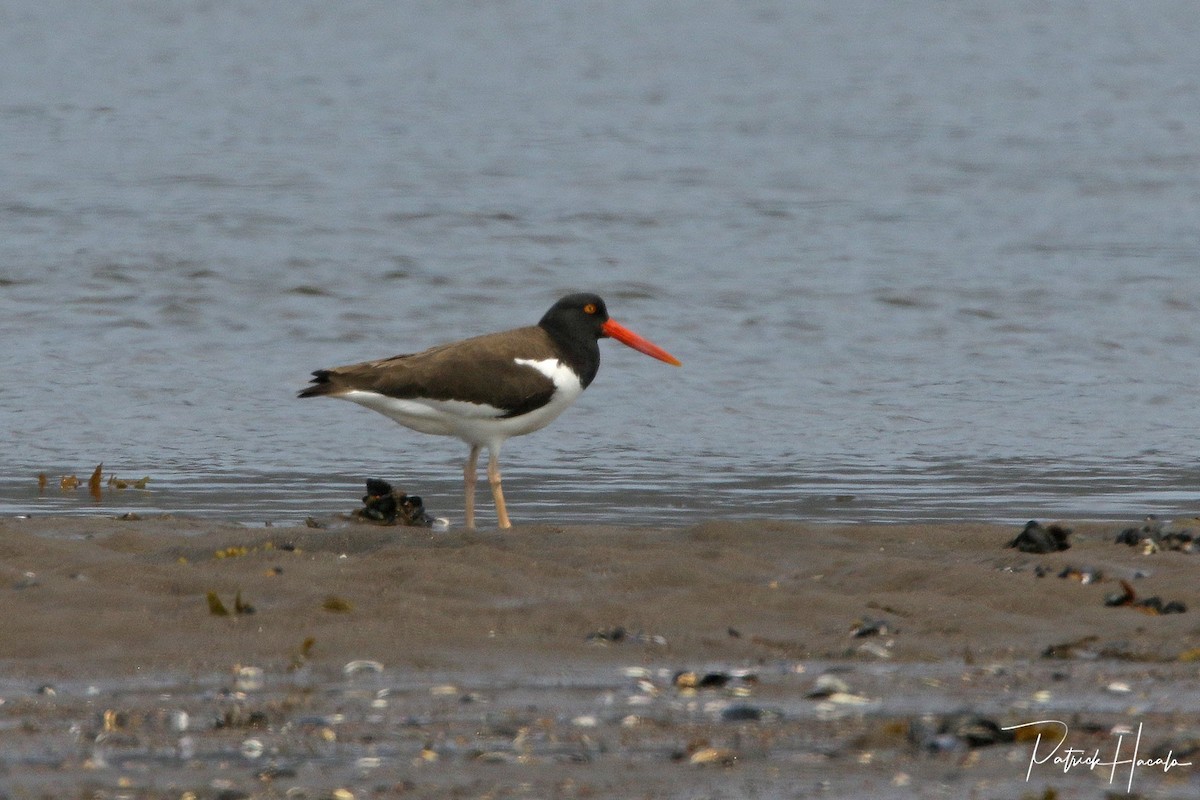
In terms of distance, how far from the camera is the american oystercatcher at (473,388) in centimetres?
907

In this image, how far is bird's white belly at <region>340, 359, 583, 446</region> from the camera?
29.9 feet

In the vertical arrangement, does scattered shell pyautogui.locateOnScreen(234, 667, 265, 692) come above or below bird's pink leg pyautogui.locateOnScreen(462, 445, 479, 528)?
below

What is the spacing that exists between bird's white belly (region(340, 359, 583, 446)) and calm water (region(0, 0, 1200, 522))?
0.50m

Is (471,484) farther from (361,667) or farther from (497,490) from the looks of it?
(361,667)

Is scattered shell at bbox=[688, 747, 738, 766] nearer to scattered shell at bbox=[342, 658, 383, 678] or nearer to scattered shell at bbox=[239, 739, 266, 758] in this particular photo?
scattered shell at bbox=[239, 739, 266, 758]

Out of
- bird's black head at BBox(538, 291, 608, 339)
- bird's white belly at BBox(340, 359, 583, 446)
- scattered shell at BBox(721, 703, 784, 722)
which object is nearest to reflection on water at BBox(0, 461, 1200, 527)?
bird's white belly at BBox(340, 359, 583, 446)

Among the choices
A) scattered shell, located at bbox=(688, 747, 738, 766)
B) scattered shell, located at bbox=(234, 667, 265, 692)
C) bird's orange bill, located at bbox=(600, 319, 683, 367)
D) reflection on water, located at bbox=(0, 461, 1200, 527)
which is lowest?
scattered shell, located at bbox=(688, 747, 738, 766)

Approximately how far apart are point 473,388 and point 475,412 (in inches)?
5.1

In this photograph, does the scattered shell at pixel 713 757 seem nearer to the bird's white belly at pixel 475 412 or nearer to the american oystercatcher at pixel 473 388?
the american oystercatcher at pixel 473 388

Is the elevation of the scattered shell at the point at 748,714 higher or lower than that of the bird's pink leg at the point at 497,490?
lower

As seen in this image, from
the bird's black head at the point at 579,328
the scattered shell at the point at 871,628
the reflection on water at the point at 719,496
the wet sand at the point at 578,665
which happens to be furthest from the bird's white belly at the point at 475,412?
the scattered shell at the point at 871,628

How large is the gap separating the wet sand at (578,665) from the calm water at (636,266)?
2.24 meters

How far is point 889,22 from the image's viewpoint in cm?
4831

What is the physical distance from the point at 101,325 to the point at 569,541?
29.2 feet
